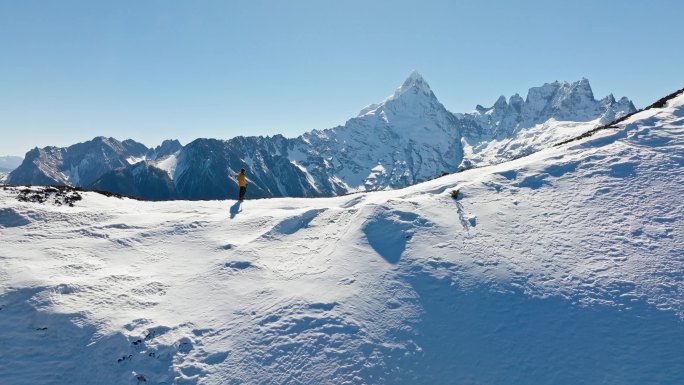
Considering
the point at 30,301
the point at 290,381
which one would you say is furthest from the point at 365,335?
the point at 30,301

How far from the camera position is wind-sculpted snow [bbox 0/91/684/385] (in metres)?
13.9

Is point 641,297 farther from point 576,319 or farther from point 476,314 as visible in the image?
point 476,314

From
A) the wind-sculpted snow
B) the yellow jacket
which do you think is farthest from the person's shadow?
the yellow jacket

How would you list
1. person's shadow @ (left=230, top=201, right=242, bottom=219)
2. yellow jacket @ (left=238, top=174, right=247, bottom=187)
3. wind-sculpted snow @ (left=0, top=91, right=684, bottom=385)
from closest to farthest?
wind-sculpted snow @ (left=0, top=91, right=684, bottom=385) → person's shadow @ (left=230, top=201, right=242, bottom=219) → yellow jacket @ (left=238, top=174, right=247, bottom=187)

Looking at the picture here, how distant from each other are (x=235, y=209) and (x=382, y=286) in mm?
12536

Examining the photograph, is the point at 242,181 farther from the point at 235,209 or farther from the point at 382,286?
the point at 382,286

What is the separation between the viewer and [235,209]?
26.9 m

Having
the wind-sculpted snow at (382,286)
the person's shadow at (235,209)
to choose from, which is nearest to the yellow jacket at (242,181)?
the person's shadow at (235,209)

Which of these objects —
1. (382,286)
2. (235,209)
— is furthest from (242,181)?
(382,286)

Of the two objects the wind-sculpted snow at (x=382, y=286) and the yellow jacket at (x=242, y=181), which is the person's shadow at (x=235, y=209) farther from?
the yellow jacket at (x=242, y=181)

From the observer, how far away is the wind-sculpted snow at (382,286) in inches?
548

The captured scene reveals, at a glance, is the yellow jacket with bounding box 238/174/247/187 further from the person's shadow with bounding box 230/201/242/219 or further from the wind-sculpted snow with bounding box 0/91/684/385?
the wind-sculpted snow with bounding box 0/91/684/385

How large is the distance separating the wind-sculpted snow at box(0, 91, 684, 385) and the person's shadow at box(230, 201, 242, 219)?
1395 millimetres

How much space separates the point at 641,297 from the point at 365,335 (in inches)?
341
